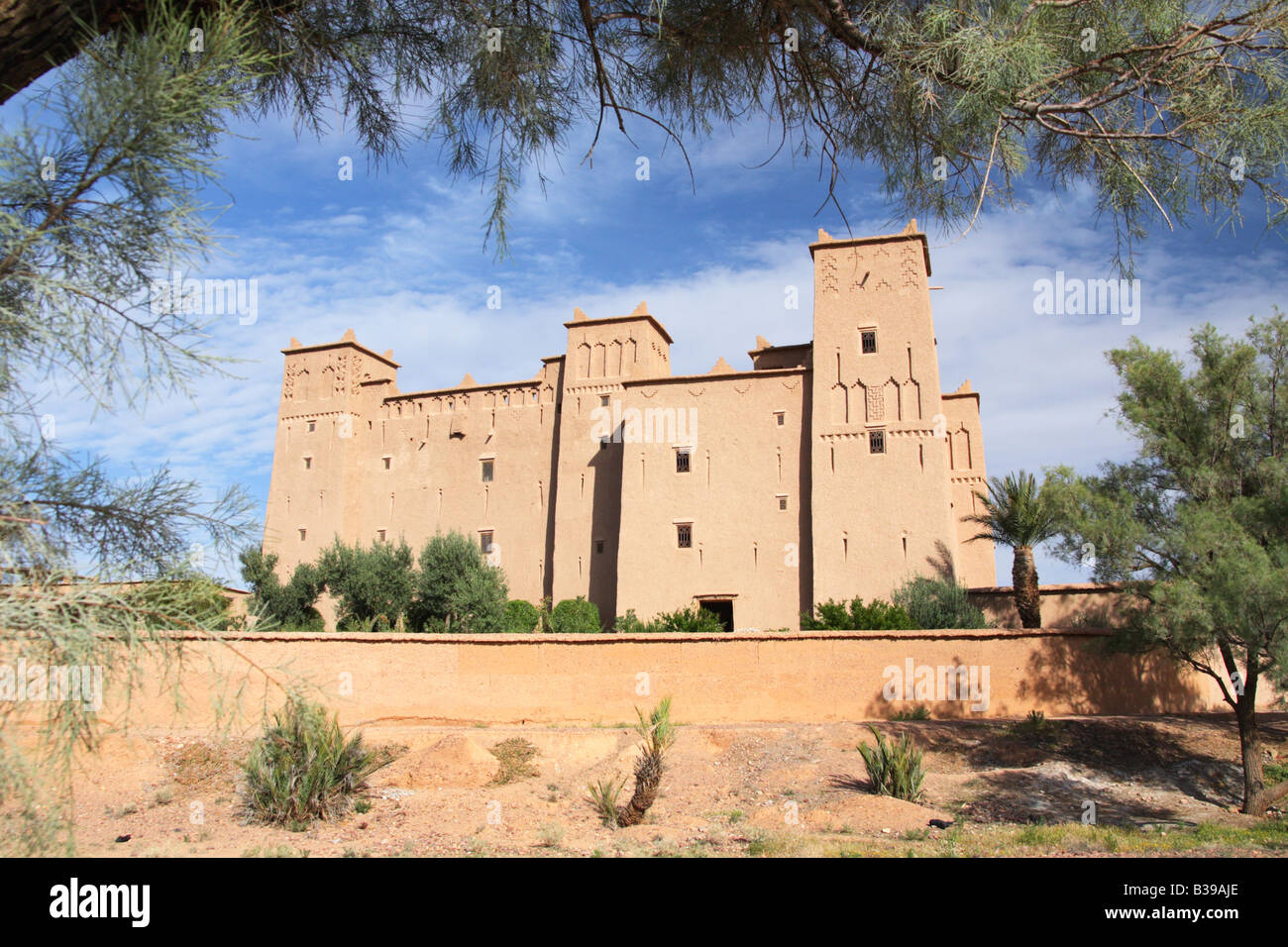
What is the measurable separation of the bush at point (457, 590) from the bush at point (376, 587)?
0.49 meters

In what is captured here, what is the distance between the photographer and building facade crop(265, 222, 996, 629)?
995 inches

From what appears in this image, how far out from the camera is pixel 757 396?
2764 centimetres

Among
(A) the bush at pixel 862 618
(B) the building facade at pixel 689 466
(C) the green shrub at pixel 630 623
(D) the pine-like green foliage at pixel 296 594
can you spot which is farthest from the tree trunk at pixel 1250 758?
(D) the pine-like green foliage at pixel 296 594

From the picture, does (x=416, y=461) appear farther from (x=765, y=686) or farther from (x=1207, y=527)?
(x=1207, y=527)

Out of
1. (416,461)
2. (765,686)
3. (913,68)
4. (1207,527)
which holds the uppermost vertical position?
(416,461)

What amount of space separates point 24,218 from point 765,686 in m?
15.7

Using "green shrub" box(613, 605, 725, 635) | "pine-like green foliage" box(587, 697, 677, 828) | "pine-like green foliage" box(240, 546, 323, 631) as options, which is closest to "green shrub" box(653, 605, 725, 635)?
"green shrub" box(613, 605, 725, 635)

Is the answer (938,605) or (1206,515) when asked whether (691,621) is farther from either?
(1206,515)

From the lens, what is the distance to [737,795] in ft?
44.7

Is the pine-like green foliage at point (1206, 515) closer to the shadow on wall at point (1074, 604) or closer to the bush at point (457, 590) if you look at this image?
the shadow on wall at point (1074, 604)

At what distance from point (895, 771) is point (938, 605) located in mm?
9633

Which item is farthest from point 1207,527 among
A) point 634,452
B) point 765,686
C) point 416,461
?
point 416,461

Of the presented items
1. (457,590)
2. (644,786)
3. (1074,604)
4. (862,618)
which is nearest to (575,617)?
(457,590)

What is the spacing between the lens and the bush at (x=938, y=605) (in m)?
21.8
